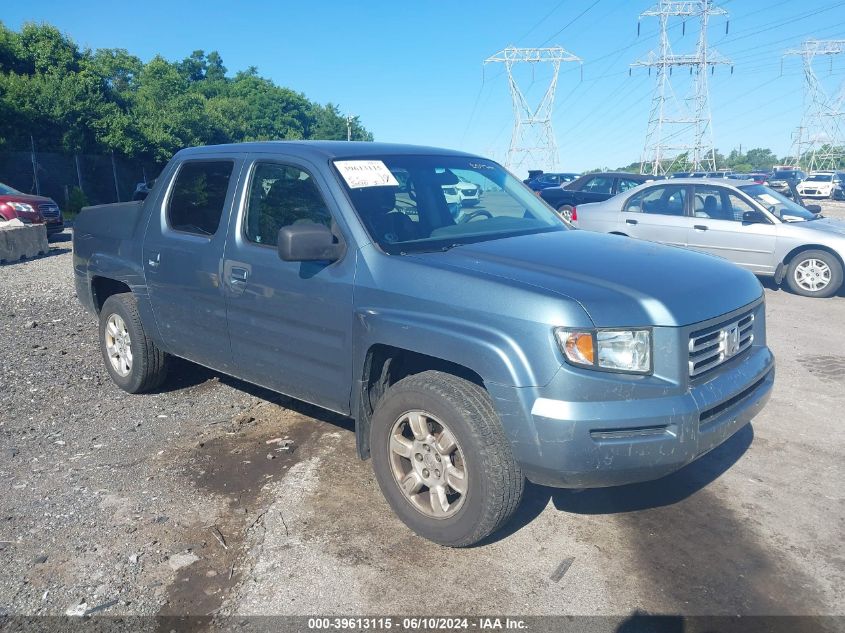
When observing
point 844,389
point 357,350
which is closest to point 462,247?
point 357,350

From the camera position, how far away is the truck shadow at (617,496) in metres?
3.97

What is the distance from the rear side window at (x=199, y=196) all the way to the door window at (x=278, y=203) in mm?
292

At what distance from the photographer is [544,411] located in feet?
10.0

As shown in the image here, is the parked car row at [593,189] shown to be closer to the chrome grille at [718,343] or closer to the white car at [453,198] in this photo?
the white car at [453,198]

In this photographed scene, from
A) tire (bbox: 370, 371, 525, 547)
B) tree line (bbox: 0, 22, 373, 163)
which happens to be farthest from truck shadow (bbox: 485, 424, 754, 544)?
tree line (bbox: 0, 22, 373, 163)

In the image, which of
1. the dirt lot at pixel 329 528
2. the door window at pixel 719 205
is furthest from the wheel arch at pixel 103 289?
the door window at pixel 719 205

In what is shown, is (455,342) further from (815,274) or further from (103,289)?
(815,274)

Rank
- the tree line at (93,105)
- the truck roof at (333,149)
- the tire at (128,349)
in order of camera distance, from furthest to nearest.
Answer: the tree line at (93,105)
the tire at (128,349)
the truck roof at (333,149)

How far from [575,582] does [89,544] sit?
93.9 inches

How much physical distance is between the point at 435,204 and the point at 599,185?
1370 centimetres

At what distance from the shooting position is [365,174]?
414 cm

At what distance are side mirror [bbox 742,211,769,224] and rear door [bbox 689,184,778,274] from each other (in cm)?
4

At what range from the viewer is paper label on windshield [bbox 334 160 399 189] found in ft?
13.4

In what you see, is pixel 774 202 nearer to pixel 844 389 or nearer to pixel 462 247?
pixel 844 389
